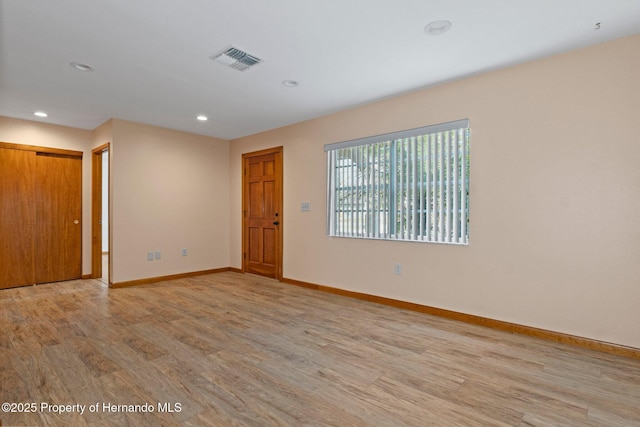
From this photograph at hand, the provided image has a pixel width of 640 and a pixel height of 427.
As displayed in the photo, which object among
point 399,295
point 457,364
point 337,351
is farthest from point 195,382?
point 399,295

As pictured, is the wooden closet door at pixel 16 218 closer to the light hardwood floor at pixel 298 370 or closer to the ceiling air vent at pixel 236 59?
the light hardwood floor at pixel 298 370

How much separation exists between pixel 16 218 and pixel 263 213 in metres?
3.63

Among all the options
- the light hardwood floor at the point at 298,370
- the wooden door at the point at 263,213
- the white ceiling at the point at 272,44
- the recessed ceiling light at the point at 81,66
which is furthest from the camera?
the wooden door at the point at 263,213

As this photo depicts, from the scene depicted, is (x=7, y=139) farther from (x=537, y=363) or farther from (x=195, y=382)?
(x=537, y=363)

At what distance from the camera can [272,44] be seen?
263 cm

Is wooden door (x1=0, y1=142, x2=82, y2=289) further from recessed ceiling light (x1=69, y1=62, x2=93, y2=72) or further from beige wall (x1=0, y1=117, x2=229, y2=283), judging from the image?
recessed ceiling light (x1=69, y1=62, x2=93, y2=72)

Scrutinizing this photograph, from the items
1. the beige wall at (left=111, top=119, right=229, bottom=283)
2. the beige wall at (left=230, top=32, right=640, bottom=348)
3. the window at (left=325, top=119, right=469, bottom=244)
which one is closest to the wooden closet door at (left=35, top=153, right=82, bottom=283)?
the beige wall at (left=111, top=119, right=229, bottom=283)

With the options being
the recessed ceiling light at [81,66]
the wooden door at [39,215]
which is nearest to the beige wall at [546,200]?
the recessed ceiling light at [81,66]

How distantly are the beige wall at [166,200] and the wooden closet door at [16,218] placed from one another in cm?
138

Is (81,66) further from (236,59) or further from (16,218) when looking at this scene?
(16,218)

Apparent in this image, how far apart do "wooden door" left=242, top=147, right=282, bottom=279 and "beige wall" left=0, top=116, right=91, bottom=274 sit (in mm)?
2573

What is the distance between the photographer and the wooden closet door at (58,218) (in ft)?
16.1

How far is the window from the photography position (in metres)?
3.38

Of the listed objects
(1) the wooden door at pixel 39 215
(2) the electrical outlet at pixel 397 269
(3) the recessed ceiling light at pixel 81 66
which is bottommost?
(2) the electrical outlet at pixel 397 269
